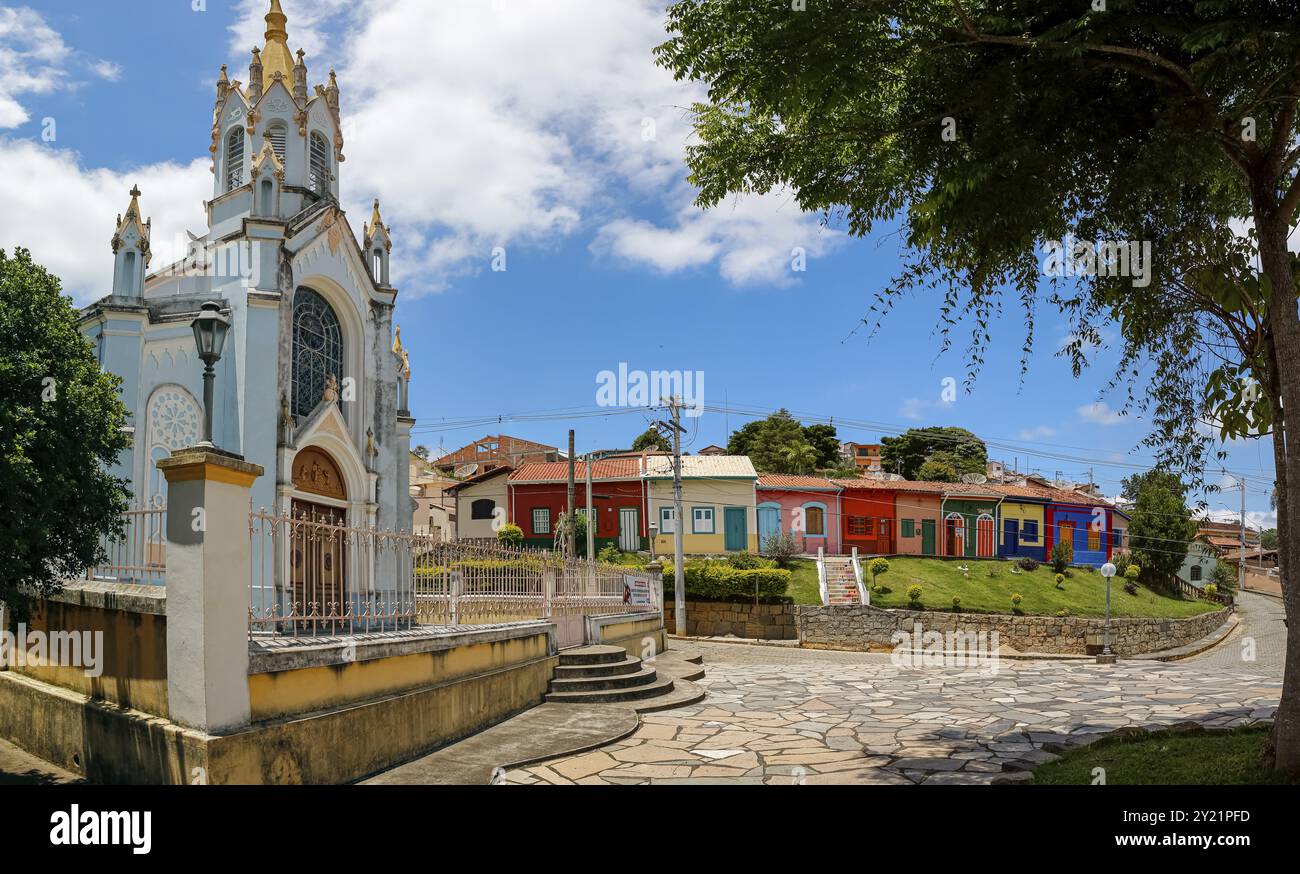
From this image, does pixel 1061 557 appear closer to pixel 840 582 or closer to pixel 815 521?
pixel 815 521

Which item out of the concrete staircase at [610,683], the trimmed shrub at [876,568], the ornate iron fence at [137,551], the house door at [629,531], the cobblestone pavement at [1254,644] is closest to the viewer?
the ornate iron fence at [137,551]

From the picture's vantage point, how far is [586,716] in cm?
1154

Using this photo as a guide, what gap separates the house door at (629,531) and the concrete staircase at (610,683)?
24.9 m

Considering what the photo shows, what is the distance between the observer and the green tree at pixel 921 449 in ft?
212

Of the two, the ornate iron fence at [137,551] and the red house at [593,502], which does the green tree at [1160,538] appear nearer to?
the red house at [593,502]

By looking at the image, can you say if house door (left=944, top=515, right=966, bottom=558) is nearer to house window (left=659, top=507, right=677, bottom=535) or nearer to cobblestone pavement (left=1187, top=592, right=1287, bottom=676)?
cobblestone pavement (left=1187, top=592, right=1287, bottom=676)

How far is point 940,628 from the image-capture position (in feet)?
96.1

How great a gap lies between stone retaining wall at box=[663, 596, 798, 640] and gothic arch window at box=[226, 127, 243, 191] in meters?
18.3

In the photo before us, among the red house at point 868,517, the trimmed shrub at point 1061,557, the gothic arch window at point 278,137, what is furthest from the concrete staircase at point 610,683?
the trimmed shrub at point 1061,557
